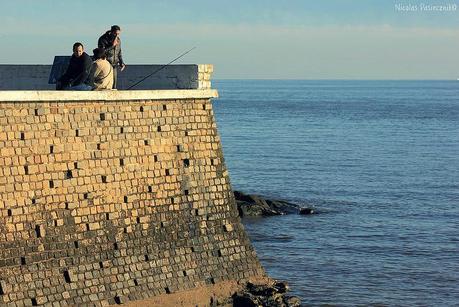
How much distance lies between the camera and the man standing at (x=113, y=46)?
23.6 metres

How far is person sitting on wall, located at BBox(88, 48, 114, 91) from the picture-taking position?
906 inches

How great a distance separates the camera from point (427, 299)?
1142 inches

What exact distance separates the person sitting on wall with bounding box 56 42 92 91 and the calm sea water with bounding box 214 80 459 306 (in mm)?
7705

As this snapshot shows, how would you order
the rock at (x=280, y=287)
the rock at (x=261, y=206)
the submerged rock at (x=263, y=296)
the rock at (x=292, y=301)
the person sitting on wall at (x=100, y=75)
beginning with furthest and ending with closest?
1. the rock at (x=261, y=206)
2. the rock at (x=292, y=301)
3. the rock at (x=280, y=287)
4. the submerged rock at (x=263, y=296)
5. the person sitting on wall at (x=100, y=75)

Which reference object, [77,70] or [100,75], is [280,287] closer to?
[100,75]

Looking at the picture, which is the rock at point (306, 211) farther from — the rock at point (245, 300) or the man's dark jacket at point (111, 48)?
the man's dark jacket at point (111, 48)

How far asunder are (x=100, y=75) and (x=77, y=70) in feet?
1.43

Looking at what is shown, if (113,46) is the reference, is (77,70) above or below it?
below

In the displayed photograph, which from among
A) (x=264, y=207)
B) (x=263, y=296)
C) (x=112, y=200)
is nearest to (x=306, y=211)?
(x=264, y=207)

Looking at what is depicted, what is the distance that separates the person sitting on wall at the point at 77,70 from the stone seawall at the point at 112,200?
806mm

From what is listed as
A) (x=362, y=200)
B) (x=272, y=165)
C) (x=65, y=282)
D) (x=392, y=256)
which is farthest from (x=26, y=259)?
(x=272, y=165)

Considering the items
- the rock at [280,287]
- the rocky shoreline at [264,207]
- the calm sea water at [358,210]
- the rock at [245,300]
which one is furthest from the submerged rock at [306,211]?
the rock at [245,300]

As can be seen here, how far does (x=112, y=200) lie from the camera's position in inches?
878

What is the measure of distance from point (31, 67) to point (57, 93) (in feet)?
15.3
